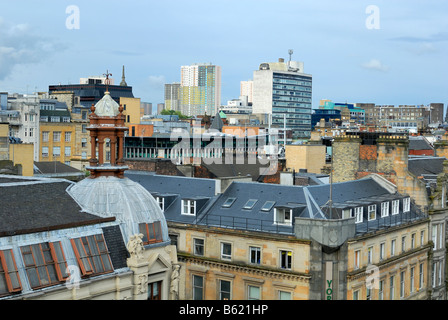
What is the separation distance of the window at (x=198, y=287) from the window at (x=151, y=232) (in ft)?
50.0

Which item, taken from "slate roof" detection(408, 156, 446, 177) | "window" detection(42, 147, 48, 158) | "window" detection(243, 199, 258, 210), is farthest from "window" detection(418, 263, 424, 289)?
"window" detection(42, 147, 48, 158)

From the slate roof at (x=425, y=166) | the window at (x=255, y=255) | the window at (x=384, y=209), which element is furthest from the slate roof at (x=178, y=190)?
the slate roof at (x=425, y=166)

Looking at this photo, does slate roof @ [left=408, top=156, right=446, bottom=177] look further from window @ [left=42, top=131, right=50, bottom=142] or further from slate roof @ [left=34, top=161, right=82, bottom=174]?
window @ [left=42, top=131, right=50, bottom=142]

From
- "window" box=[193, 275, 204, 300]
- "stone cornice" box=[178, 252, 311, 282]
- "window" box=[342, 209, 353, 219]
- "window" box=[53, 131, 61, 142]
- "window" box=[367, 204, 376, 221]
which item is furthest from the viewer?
"window" box=[53, 131, 61, 142]

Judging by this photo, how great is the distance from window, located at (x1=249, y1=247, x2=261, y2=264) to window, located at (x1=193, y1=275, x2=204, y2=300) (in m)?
4.91

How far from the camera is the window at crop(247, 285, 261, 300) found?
50.8 meters

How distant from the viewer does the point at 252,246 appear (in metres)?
51.4

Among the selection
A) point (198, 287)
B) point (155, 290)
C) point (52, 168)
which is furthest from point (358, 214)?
point (52, 168)

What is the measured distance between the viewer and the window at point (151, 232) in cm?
3856

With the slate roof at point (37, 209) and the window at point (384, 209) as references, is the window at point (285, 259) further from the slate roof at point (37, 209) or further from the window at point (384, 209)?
the slate roof at point (37, 209)

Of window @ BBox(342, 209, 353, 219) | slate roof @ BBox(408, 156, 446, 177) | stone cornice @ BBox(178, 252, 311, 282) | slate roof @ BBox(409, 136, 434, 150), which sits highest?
slate roof @ BBox(409, 136, 434, 150)

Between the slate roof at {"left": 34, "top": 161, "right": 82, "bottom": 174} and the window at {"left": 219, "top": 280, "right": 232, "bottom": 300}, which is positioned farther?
the slate roof at {"left": 34, "top": 161, "right": 82, "bottom": 174}
